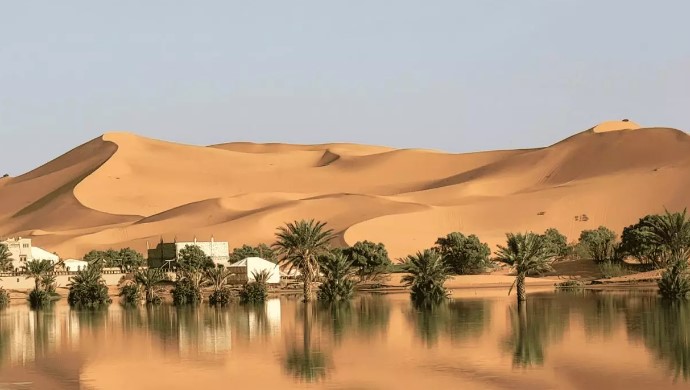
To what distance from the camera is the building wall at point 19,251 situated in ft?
249

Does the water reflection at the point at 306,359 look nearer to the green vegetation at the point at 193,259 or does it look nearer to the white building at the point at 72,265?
the green vegetation at the point at 193,259

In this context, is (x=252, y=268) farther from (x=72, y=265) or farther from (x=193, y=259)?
(x=72, y=265)

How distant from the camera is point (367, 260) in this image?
6438 centimetres

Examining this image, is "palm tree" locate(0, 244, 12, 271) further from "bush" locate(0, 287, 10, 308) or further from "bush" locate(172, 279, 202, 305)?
"bush" locate(172, 279, 202, 305)

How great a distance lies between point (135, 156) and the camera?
151 meters

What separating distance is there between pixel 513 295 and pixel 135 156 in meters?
103

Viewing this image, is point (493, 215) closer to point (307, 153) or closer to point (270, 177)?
point (270, 177)

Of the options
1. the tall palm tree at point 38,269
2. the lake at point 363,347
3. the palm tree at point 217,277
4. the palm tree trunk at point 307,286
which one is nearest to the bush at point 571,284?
the lake at point 363,347

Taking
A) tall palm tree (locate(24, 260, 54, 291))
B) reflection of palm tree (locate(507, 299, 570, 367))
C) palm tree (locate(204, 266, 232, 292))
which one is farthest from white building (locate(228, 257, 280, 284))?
reflection of palm tree (locate(507, 299, 570, 367))

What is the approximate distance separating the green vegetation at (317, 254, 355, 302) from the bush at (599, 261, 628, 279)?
15.2 m

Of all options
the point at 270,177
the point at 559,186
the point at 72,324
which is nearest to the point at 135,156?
the point at 270,177

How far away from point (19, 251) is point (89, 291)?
23160 mm

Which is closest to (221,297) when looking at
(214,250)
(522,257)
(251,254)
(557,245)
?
(522,257)

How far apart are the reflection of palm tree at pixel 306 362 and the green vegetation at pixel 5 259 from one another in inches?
1411
